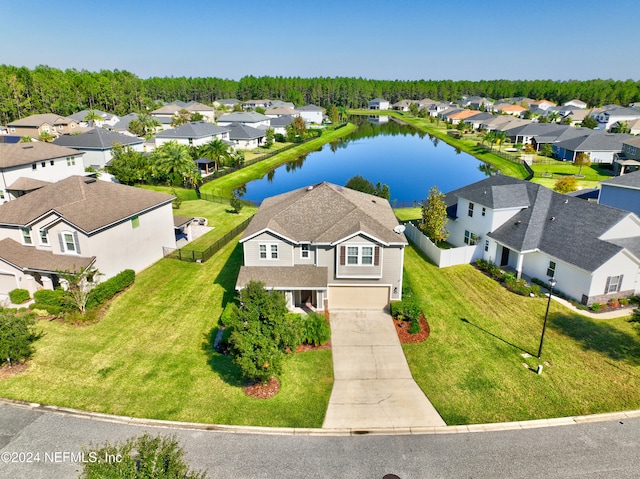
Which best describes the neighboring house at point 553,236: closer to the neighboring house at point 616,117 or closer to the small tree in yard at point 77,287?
the small tree in yard at point 77,287

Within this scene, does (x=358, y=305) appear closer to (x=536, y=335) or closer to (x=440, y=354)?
(x=440, y=354)

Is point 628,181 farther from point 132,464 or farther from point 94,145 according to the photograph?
point 94,145

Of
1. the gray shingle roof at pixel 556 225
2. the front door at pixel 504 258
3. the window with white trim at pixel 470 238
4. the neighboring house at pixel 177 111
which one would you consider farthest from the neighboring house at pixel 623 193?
the neighboring house at pixel 177 111

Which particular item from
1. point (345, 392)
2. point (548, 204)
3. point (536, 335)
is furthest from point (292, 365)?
point (548, 204)

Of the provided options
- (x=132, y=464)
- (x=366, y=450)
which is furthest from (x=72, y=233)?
(x=366, y=450)

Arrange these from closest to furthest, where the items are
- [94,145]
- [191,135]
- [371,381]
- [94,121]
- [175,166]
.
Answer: [371,381] → [175,166] → [94,145] → [191,135] → [94,121]

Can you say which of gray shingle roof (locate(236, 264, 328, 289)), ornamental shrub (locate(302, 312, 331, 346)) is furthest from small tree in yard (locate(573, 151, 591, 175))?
ornamental shrub (locate(302, 312, 331, 346))
